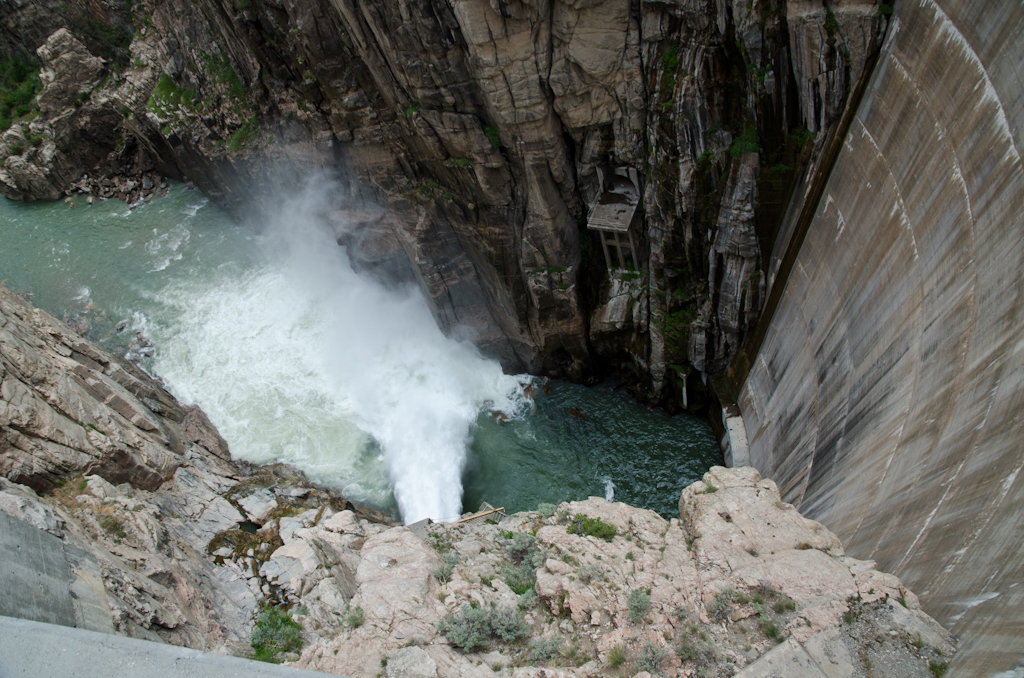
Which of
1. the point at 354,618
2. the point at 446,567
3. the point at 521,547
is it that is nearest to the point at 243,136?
the point at 446,567

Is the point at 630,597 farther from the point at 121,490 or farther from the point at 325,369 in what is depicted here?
the point at 325,369

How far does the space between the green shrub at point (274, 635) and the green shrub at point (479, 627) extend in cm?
257

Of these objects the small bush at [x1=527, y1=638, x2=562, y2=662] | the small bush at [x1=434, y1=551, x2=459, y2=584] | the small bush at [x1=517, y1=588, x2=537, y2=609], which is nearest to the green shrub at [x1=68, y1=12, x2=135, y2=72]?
the small bush at [x1=434, y1=551, x2=459, y2=584]

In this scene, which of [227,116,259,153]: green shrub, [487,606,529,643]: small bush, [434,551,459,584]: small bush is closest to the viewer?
[487,606,529,643]: small bush

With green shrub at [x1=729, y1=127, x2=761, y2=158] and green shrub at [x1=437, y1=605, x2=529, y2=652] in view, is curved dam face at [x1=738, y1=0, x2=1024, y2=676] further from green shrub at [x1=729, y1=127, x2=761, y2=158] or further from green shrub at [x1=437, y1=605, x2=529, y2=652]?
green shrub at [x1=437, y1=605, x2=529, y2=652]

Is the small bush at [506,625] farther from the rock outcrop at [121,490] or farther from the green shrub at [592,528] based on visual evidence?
the rock outcrop at [121,490]

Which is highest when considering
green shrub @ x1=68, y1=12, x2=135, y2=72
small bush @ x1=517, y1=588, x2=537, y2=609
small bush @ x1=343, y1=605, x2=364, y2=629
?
green shrub @ x1=68, y1=12, x2=135, y2=72

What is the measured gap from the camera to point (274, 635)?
9.87 meters

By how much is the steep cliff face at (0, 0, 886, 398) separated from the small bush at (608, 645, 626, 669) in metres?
13.7

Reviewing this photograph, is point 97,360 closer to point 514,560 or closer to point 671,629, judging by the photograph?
point 514,560

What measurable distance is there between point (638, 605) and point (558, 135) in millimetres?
16333

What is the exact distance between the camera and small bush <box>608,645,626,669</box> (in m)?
8.19

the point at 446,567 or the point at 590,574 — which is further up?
the point at 590,574

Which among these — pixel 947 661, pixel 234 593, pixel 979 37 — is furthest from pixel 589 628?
pixel 979 37
